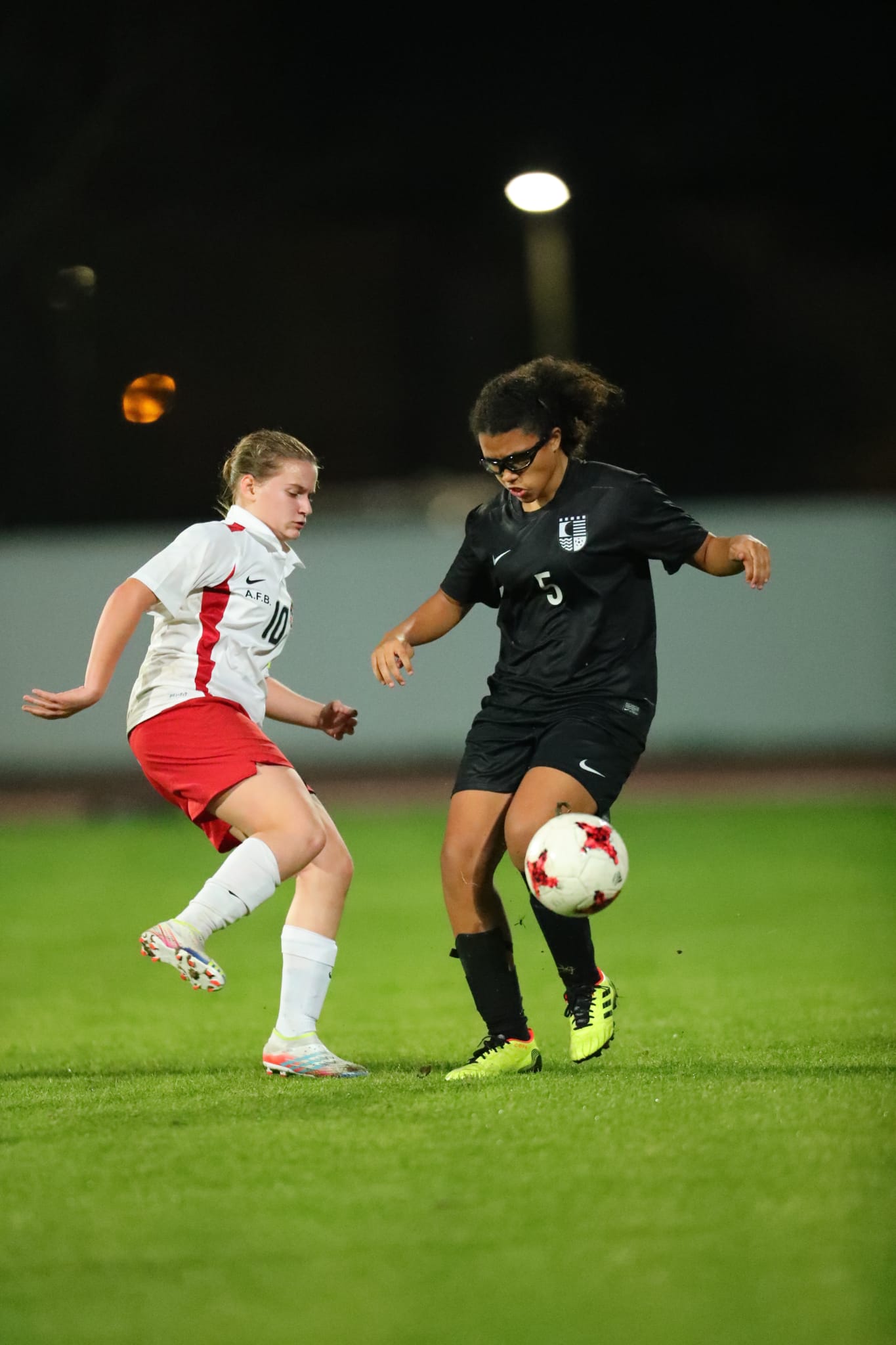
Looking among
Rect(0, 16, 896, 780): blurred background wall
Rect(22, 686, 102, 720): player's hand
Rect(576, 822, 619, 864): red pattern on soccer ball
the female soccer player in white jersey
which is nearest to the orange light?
Rect(0, 16, 896, 780): blurred background wall

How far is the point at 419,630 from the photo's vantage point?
4.98 m

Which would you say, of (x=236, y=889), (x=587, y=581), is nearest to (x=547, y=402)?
(x=587, y=581)

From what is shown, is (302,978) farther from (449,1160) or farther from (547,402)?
(547,402)

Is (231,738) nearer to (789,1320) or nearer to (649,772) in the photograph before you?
(789,1320)

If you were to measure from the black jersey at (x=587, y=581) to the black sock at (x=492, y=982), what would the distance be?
72 centimetres

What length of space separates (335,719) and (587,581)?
3.13 ft

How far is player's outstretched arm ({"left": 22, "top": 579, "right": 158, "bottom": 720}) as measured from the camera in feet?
14.0

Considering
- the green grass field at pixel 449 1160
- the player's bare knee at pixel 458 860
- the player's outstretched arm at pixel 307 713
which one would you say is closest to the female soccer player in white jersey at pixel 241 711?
the player's outstretched arm at pixel 307 713

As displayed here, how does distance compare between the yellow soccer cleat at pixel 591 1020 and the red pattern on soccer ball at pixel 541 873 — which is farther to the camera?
the yellow soccer cleat at pixel 591 1020

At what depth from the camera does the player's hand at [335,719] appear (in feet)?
16.4

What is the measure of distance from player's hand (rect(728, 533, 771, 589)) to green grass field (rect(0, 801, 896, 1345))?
4.50ft

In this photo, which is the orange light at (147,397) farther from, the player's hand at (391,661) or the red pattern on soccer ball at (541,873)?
the red pattern on soccer ball at (541,873)

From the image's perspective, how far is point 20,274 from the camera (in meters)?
18.6

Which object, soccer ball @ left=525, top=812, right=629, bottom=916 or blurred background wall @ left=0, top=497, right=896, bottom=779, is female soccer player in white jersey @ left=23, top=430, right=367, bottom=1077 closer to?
soccer ball @ left=525, top=812, right=629, bottom=916
